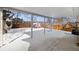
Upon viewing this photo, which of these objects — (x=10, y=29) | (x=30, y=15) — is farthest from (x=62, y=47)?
(x=10, y=29)

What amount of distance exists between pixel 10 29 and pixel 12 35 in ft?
0.28

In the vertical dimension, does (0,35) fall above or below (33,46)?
above

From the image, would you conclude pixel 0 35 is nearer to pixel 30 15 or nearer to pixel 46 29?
pixel 30 15

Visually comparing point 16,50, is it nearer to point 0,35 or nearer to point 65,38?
point 0,35

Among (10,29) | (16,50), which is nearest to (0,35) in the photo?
(10,29)

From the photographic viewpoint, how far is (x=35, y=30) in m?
1.98
